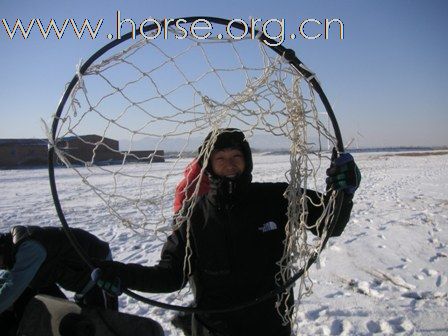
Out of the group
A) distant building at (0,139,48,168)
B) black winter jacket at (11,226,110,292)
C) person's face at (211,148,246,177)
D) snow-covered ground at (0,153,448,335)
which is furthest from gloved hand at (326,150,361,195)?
distant building at (0,139,48,168)

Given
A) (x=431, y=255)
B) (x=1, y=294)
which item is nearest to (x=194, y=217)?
(x=1, y=294)

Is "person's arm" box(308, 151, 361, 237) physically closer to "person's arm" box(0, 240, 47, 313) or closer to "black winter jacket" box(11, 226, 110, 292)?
"black winter jacket" box(11, 226, 110, 292)

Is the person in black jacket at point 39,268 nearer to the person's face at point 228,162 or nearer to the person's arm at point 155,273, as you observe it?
the person's arm at point 155,273

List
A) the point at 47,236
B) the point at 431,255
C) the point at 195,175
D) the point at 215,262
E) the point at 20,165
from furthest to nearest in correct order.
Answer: the point at 20,165, the point at 431,255, the point at 47,236, the point at 195,175, the point at 215,262

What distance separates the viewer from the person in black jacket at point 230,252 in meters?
1.85

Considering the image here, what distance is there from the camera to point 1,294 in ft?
7.06

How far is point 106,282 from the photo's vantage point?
1779 millimetres

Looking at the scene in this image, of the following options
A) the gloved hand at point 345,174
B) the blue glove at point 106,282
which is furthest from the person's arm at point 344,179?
the blue glove at point 106,282

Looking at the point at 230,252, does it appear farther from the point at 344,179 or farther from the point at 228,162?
the point at 344,179

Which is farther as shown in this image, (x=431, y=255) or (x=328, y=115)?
(x=431, y=255)

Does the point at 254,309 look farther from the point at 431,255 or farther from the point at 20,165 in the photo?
the point at 20,165

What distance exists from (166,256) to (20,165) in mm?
35193

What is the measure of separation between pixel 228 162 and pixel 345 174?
66 centimetres

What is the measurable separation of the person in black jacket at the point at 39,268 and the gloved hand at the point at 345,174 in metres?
2.03
